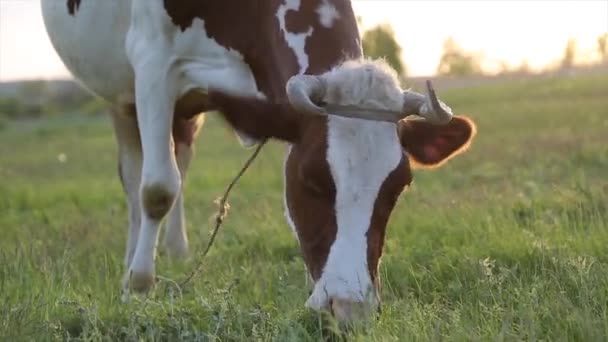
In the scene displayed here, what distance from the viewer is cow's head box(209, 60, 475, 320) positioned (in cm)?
388

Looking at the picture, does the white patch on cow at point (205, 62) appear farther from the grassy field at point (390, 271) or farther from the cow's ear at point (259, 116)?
the cow's ear at point (259, 116)

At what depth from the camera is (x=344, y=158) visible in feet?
13.2

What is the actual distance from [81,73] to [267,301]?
316 cm

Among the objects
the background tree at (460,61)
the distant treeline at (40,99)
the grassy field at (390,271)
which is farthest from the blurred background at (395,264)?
the background tree at (460,61)

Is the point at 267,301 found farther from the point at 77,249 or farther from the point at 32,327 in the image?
the point at 77,249

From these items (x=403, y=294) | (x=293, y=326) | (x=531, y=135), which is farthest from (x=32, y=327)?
(x=531, y=135)

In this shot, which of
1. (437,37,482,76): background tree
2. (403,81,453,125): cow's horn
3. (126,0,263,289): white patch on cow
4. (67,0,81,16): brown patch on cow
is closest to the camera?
(403,81,453,125): cow's horn

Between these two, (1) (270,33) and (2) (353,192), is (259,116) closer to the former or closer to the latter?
(2) (353,192)

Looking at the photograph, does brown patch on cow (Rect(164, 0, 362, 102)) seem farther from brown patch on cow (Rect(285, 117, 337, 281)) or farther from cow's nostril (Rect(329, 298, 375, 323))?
cow's nostril (Rect(329, 298, 375, 323))

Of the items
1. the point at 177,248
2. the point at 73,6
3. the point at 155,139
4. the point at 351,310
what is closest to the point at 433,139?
the point at 351,310

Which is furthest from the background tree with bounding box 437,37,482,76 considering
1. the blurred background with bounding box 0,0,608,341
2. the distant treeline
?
the blurred background with bounding box 0,0,608,341

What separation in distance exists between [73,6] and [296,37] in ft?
8.37

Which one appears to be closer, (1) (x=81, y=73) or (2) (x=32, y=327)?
(2) (x=32, y=327)

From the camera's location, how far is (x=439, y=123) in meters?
4.34
